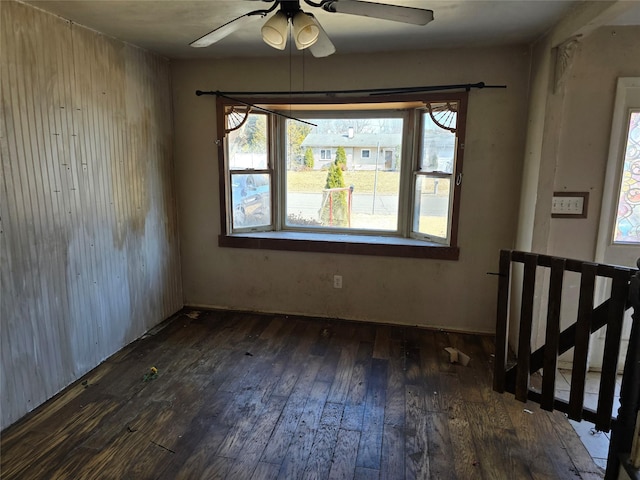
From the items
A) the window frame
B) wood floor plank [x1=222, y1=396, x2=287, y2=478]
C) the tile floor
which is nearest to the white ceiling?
the window frame

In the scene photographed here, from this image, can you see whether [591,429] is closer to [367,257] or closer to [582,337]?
[582,337]

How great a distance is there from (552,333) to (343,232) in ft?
7.44

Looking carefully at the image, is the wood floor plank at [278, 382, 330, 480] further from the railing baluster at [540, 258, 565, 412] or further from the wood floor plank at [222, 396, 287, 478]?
the railing baluster at [540, 258, 565, 412]

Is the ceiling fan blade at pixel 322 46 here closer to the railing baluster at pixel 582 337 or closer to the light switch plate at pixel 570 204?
the railing baluster at pixel 582 337

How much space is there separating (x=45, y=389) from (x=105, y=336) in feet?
1.84

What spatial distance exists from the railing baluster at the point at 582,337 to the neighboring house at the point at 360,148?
2204 millimetres

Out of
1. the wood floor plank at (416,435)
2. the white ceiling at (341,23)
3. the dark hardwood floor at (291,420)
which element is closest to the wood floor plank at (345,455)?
the dark hardwood floor at (291,420)

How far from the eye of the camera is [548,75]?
8.86 ft

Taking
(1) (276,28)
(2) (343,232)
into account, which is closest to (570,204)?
(2) (343,232)

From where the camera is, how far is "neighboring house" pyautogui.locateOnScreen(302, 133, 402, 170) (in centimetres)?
376

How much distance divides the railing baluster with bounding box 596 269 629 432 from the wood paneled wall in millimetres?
2987

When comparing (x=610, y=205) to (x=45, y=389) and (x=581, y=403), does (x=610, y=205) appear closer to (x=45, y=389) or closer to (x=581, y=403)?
(x=581, y=403)

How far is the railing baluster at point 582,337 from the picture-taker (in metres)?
1.80

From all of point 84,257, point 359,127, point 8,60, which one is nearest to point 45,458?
point 84,257
